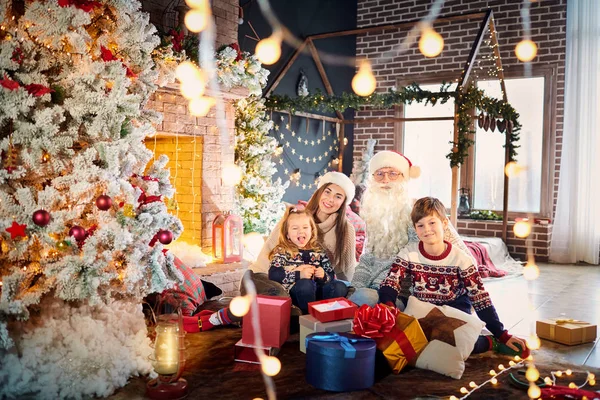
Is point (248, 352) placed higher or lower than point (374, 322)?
lower

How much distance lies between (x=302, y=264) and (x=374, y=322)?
81cm

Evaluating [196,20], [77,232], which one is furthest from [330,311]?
[196,20]

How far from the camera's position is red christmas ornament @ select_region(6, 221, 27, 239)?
2693 mm

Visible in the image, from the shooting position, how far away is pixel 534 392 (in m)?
2.71

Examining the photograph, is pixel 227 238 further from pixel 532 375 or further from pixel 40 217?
pixel 532 375

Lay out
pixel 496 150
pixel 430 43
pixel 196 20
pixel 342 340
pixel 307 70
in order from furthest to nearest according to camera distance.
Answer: pixel 430 43 < pixel 496 150 < pixel 307 70 < pixel 196 20 < pixel 342 340

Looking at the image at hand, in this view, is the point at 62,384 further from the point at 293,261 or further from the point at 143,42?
the point at 143,42

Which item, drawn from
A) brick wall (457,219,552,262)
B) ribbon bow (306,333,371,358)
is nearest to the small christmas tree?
brick wall (457,219,552,262)

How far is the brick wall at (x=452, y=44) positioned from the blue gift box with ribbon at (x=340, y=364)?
5.47 metres

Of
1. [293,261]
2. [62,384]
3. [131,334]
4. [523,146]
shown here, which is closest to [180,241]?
[293,261]

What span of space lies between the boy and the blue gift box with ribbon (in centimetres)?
61

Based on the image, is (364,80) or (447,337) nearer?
(447,337)

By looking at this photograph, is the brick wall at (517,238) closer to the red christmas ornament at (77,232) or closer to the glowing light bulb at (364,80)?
the glowing light bulb at (364,80)

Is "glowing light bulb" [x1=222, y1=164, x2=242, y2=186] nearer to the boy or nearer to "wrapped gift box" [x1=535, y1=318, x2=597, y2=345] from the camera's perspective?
the boy
